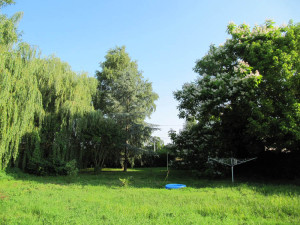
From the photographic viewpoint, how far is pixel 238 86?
11531mm

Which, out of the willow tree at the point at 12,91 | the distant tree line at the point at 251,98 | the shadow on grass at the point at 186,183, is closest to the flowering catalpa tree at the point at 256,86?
the distant tree line at the point at 251,98

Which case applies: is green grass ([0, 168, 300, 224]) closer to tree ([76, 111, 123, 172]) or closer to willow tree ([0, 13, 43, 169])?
willow tree ([0, 13, 43, 169])

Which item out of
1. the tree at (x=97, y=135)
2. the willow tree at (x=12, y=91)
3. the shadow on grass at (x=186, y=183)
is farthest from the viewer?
the tree at (x=97, y=135)

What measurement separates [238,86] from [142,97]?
608 inches

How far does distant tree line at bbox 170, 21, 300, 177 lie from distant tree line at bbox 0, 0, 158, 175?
8.16 metres

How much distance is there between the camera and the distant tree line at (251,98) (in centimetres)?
1107

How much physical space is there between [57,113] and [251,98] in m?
13.6

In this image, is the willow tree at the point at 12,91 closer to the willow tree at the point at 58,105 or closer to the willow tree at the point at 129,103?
the willow tree at the point at 58,105

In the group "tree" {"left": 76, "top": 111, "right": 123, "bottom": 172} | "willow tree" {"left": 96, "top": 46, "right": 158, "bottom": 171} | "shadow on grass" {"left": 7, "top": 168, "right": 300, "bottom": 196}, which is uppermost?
"willow tree" {"left": 96, "top": 46, "right": 158, "bottom": 171}

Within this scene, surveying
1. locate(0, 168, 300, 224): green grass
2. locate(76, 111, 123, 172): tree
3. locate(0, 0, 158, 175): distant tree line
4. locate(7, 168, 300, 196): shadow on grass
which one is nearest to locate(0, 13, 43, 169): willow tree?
locate(0, 0, 158, 175): distant tree line

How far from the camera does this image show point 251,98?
12.1 meters

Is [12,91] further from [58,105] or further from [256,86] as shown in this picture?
[256,86]

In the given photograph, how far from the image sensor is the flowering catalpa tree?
11.0m

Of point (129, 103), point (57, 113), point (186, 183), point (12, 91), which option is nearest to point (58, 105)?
point (57, 113)
